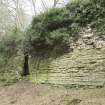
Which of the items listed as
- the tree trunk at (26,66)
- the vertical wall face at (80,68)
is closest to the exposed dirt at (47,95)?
the vertical wall face at (80,68)

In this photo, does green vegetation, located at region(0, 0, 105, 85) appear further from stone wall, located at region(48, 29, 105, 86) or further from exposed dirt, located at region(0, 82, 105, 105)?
exposed dirt, located at region(0, 82, 105, 105)

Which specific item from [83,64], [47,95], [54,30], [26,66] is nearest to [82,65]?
[83,64]

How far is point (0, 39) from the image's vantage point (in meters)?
13.9

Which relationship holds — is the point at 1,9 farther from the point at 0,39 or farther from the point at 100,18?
the point at 100,18

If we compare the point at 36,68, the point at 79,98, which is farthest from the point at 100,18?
the point at 36,68

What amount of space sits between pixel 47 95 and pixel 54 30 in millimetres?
3194

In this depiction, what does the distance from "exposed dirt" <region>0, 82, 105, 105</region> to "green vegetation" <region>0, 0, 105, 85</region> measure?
159 cm

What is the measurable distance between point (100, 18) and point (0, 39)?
307 inches

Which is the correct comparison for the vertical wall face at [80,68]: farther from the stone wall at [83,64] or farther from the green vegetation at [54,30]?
the green vegetation at [54,30]

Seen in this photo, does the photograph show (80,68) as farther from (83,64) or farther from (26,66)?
(26,66)

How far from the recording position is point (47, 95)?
824 centimetres

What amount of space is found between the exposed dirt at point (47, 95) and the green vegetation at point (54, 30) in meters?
1.59

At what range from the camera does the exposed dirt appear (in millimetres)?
6820

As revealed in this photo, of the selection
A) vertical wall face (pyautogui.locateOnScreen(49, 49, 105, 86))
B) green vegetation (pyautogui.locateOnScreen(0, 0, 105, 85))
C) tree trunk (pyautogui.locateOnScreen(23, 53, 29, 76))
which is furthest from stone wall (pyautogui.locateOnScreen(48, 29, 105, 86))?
tree trunk (pyautogui.locateOnScreen(23, 53, 29, 76))
